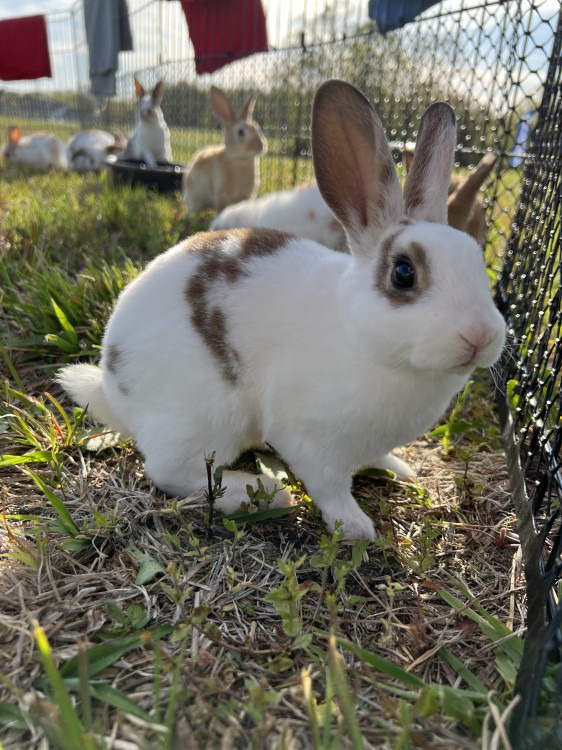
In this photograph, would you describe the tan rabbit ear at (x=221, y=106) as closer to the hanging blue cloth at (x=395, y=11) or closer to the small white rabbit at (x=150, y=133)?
the hanging blue cloth at (x=395, y=11)

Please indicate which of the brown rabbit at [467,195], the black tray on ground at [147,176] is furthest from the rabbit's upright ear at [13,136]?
the brown rabbit at [467,195]

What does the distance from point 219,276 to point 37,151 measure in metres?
9.01

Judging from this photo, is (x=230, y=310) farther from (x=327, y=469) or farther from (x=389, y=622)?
(x=389, y=622)

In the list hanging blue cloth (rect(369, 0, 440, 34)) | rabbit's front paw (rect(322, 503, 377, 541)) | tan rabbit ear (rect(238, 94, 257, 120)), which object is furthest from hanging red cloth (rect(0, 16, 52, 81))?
rabbit's front paw (rect(322, 503, 377, 541))

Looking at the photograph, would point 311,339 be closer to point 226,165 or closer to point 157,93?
point 226,165

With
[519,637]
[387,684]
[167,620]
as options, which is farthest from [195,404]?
[519,637]

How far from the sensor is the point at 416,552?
67.7 inches

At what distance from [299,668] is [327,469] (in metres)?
0.59

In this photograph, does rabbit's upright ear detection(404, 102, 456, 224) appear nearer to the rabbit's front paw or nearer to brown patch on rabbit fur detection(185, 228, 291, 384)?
brown patch on rabbit fur detection(185, 228, 291, 384)

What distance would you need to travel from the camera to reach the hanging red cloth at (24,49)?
1030 cm

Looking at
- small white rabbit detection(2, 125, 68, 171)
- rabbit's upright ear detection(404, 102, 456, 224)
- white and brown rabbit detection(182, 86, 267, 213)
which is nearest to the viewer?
rabbit's upright ear detection(404, 102, 456, 224)

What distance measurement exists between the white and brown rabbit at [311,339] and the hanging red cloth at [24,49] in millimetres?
10416

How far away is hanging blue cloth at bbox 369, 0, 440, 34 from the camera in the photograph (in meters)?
3.93

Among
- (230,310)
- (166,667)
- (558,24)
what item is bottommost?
(166,667)
